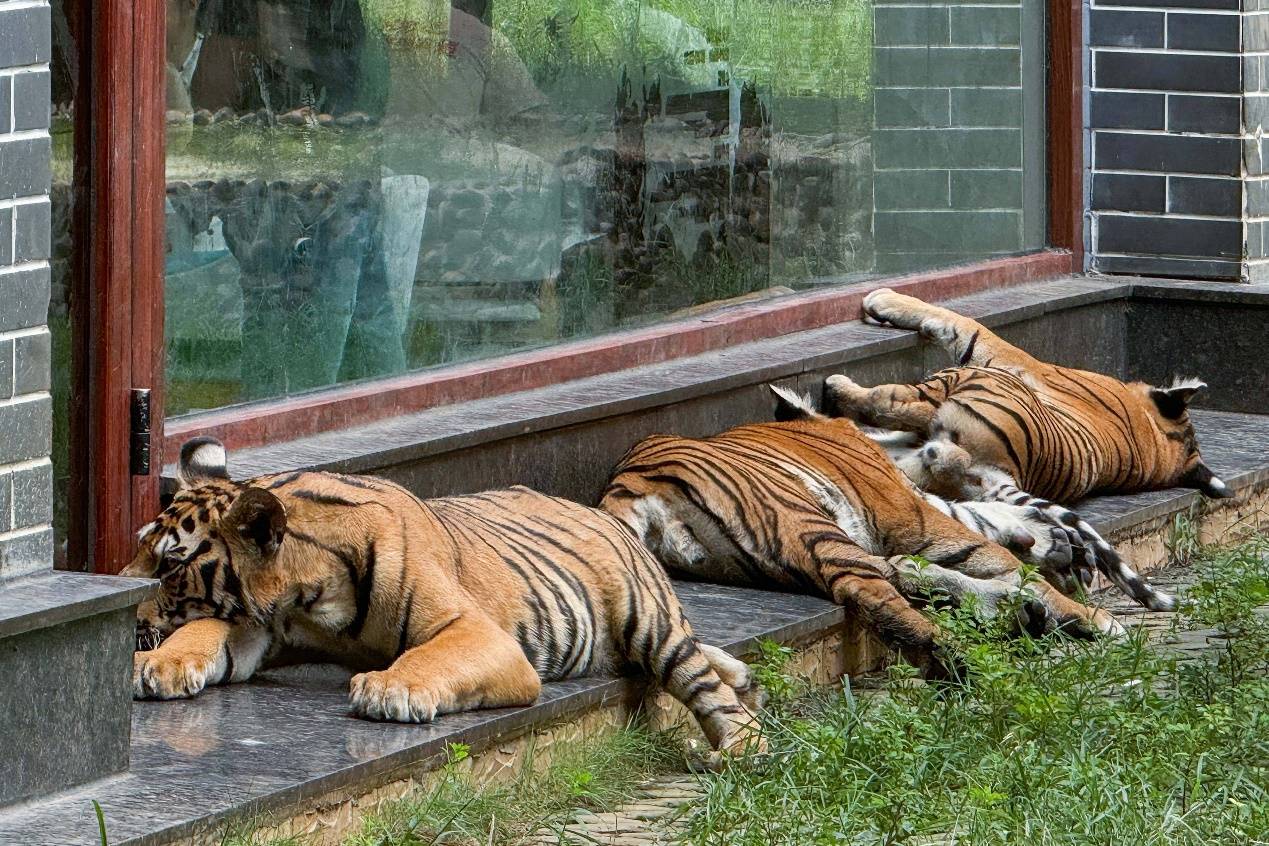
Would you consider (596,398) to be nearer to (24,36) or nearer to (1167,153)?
(24,36)

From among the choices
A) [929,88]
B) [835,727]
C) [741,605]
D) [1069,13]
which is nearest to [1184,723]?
[835,727]

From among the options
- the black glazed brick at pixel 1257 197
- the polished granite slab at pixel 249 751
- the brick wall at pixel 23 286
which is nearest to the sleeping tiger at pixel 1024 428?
the black glazed brick at pixel 1257 197

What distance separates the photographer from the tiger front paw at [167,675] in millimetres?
4844

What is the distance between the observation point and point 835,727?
507 cm

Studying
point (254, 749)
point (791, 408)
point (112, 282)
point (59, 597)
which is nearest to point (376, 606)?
point (254, 749)

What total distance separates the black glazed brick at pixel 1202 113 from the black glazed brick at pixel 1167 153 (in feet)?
0.17

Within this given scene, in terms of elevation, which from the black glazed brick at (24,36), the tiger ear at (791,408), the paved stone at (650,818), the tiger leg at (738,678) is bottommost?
the paved stone at (650,818)

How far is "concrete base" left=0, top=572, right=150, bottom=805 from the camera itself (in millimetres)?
4098

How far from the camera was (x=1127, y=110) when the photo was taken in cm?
1004

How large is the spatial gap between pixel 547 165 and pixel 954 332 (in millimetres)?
2046

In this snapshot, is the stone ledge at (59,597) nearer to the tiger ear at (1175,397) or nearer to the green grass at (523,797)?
the green grass at (523,797)

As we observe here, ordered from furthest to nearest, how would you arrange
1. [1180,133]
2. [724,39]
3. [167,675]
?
[1180,133] → [724,39] → [167,675]

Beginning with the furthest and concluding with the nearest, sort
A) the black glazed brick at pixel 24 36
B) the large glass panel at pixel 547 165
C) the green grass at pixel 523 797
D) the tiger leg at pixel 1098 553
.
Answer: the tiger leg at pixel 1098 553 < the large glass panel at pixel 547 165 < the green grass at pixel 523 797 < the black glazed brick at pixel 24 36

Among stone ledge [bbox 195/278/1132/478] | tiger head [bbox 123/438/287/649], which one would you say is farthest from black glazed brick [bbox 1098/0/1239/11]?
tiger head [bbox 123/438/287/649]
